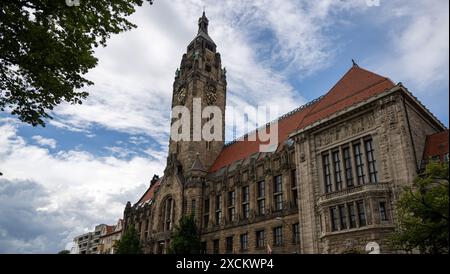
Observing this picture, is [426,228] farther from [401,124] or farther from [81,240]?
[81,240]

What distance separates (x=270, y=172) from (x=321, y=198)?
35.2 feet

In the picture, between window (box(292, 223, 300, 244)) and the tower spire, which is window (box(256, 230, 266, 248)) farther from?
the tower spire

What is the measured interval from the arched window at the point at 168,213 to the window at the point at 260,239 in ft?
49.5

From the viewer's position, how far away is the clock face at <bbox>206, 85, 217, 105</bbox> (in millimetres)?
57531

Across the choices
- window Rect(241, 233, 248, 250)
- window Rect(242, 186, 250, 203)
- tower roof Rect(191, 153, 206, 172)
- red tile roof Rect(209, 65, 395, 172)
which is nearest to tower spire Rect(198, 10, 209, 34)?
tower roof Rect(191, 153, 206, 172)

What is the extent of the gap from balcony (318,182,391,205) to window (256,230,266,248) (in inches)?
444

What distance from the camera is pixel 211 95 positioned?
2287 inches

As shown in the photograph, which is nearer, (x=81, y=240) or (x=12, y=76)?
(x=12, y=76)

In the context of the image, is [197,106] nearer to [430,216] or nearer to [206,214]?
[206,214]

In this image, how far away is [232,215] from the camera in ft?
135

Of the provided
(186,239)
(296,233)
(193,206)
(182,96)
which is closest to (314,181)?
(296,233)
